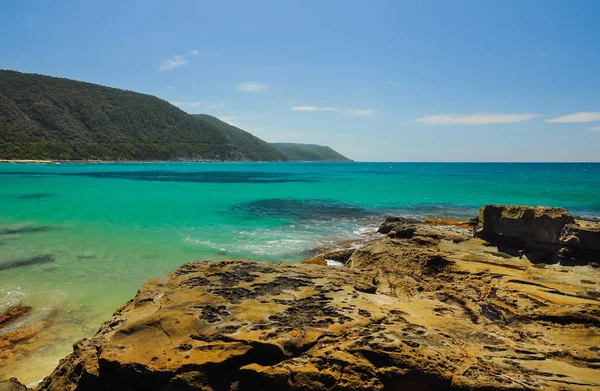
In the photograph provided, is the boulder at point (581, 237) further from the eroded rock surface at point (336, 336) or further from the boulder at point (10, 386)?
the boulder at point (10, 386)

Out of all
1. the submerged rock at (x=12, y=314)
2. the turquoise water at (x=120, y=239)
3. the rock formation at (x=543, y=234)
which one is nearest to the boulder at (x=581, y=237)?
the rock formation at (x=543, y=234)

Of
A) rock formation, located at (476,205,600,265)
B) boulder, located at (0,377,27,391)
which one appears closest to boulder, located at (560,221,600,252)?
rock formation, located at (476,205,600,265)

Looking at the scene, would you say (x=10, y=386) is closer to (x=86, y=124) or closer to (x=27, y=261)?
(x=27, y=261)

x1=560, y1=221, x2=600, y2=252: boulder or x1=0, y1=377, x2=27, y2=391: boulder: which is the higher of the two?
x1=560, y1=221, x2=600, y2=252: boulder

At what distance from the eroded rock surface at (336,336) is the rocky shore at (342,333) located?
0.01m

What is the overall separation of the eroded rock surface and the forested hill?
407 feet

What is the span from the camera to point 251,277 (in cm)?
639

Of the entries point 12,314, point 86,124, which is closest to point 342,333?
point 12,314

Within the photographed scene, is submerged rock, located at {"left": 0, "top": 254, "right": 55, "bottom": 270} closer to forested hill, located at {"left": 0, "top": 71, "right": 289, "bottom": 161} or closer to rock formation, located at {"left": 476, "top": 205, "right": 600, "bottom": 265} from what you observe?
rock formation, located at {"left": 476, "top": 205, "right": 600, "bottom": 265}

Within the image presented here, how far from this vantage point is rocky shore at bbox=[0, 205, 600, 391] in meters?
3.72

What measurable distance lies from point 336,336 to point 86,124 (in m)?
147

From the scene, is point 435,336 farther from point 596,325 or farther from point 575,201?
point 575,201

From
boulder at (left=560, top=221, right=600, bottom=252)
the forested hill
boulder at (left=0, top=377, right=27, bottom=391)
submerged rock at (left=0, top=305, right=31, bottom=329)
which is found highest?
the forested hill

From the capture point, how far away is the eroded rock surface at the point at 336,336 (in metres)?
3.71
